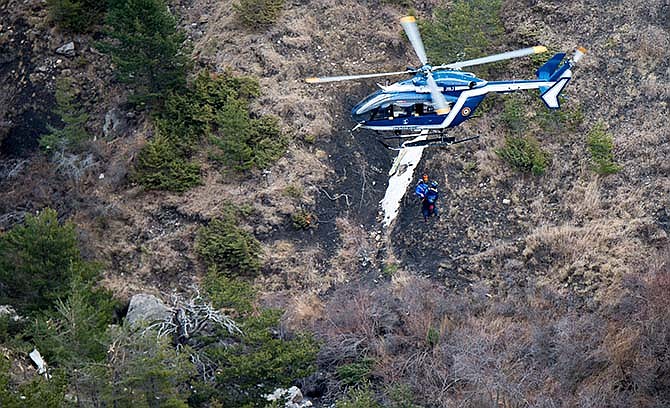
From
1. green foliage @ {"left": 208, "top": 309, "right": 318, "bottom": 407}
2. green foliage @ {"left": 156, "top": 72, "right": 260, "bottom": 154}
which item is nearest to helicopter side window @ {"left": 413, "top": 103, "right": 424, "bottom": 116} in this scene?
green foliage @ {"left": 208, "top": 309, "right": 318, "bottom": 407}

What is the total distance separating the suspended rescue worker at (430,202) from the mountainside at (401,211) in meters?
0.33

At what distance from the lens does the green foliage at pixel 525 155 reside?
2684 centimetres

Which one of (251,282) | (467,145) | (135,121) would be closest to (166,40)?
(135,121)

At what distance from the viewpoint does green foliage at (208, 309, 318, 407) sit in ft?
66.9

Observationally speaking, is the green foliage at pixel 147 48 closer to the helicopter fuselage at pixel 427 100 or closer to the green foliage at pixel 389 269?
the helicopter fuselage at pixel 427 100

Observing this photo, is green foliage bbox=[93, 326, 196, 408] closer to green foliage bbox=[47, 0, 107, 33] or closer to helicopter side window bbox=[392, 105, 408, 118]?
helicopter side window bbox=[392, 105, 408, 118]

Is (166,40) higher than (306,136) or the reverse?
higher

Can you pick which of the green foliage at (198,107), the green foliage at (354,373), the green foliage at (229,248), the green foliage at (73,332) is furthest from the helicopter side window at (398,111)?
the green foliage at (73,332)

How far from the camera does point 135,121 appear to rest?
30.3 meters

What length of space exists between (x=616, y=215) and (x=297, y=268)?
29.7ft

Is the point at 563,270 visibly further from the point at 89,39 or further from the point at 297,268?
the point at 89,39

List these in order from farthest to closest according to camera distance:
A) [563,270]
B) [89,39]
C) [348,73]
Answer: [89,39]
[348,73]
[563,270]

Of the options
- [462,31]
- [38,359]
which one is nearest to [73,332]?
[38,359]

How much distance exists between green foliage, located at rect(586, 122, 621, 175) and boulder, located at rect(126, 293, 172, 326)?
1275 cm
